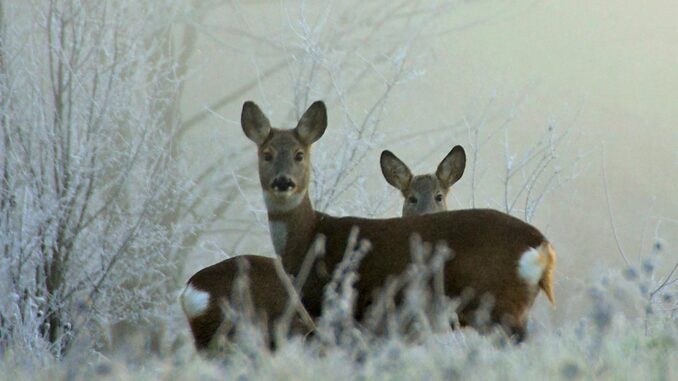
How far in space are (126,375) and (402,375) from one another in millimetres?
828

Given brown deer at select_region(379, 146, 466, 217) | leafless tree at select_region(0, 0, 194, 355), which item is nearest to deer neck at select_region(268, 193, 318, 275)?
brown deer at select_region(379, 146, 466, 217)

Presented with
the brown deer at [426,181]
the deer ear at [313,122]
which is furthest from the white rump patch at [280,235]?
the brown deer at [426,181]

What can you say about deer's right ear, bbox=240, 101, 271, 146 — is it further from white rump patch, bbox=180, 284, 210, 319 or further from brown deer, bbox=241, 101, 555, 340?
white rump patch, bbox=180, 284, 210, 319

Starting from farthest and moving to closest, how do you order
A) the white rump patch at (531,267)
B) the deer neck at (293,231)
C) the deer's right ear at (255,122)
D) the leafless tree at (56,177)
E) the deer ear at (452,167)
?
the leafless tree at (56,177)
the deer ear at (452,167)
the deer's right ear at (255,122)
the deer neck at (293,231)
the white rump patch at (531,267)

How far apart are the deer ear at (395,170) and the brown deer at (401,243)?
1.72 m

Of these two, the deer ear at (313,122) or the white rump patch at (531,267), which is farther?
the deer ear at (313,122)

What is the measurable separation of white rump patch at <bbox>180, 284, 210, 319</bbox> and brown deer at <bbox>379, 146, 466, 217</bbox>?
2.41 metres

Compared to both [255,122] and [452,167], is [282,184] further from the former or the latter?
[452,167]

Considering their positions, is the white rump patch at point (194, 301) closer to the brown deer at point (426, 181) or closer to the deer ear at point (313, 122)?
the deer ear at point (313, 122)

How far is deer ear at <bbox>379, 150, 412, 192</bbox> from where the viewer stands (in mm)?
8812

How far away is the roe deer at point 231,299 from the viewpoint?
601cm

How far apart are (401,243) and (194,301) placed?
0.99 m

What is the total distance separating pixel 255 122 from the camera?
→ 7.35 m

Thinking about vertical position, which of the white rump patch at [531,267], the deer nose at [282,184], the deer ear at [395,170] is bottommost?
the white rump patch at [531,267]
